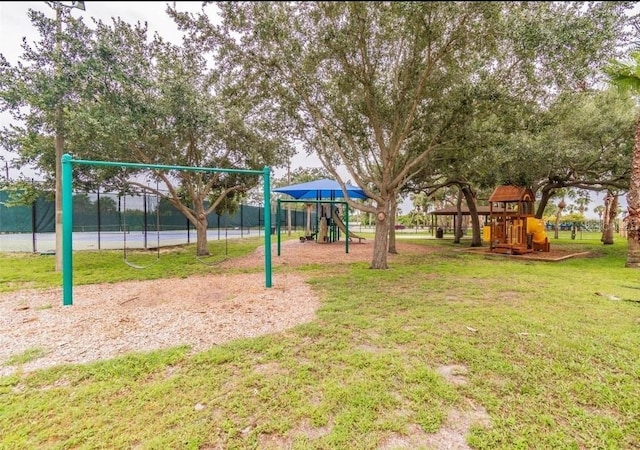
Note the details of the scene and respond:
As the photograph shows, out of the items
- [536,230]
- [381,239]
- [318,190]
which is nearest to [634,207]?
[536,230]

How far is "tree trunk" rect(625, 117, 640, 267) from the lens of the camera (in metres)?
6.23

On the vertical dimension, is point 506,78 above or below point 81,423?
above

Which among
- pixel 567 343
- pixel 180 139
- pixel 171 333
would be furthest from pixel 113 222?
pixel 567 343

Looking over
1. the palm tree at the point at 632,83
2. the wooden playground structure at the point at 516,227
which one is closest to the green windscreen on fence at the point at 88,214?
the wooden playground structure at the point at 516,227

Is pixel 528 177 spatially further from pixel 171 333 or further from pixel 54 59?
pixel 54 59

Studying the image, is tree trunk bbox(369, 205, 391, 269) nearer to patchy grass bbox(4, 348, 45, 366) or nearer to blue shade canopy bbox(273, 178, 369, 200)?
blue shade canopy bbox(273, 178, 369, 200)

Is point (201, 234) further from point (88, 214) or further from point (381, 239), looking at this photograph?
point (381, 239)

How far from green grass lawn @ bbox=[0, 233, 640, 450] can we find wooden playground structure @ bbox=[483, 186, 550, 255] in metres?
6.32

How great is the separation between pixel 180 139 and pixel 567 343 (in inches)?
345

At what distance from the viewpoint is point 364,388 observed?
86.0 inches

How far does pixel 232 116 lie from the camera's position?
796 cm

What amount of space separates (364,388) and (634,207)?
767 cm

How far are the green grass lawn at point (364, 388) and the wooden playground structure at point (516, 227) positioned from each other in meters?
6.32

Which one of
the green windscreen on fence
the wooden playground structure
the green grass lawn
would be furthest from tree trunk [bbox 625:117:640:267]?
the green windscreen on fence
